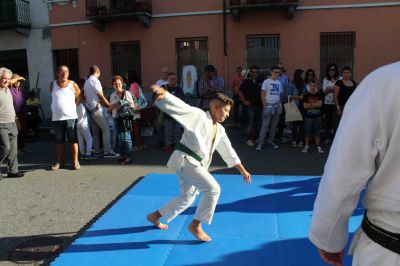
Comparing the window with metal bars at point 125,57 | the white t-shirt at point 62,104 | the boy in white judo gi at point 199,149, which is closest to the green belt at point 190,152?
the boy in white judo gi at point 199,149

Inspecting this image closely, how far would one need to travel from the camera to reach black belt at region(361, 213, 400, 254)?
5.18 ft

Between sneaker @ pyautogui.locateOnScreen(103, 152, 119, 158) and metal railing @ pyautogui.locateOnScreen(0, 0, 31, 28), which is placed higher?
metal railing @ pyautogui.locateOnScreen(0, 0, 31, 28)

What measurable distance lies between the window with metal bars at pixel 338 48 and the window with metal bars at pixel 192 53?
Result: 4.17 m

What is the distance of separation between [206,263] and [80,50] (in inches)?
545

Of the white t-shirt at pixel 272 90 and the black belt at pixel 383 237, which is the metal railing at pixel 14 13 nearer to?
the white t-shirt at pixel 272 90

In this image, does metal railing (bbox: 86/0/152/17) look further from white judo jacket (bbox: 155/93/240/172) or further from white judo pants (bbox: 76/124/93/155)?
white judo jacket (bbox: 155/93/240/172)

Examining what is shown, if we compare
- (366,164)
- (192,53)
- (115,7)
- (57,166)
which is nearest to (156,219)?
(366,164)

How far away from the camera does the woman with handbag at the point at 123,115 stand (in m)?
7.84

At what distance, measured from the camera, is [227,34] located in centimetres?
1423

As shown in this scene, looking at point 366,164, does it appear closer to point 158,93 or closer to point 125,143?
point 158,93

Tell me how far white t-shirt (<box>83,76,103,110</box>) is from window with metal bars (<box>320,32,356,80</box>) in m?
8.83

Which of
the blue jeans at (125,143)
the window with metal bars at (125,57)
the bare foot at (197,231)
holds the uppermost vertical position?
the window with metal bars at (125,57)

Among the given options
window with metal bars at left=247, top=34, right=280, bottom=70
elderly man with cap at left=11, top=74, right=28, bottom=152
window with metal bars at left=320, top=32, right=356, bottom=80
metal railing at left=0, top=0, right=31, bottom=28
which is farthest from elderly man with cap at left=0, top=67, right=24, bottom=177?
window with metal bars at left=320, top=32, right=356, bottom=80

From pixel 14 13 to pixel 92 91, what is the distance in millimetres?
9912
